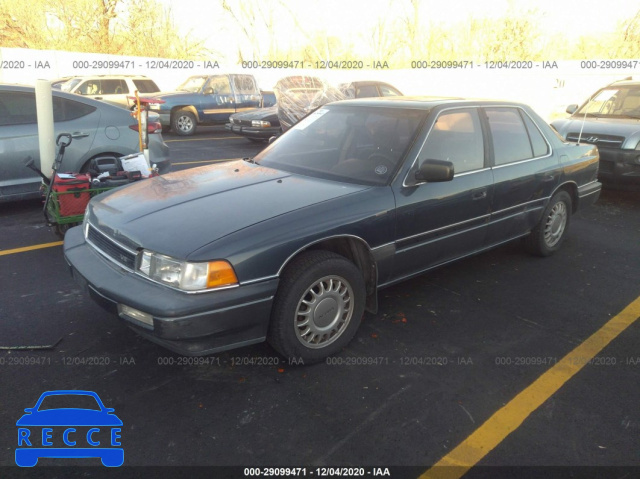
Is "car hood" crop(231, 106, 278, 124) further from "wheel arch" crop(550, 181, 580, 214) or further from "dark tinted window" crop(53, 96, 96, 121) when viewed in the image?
"wheel arch" crop(550, 181, 580, 214)

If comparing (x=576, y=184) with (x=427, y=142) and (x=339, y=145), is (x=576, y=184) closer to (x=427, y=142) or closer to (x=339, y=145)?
(x=427, y=142)

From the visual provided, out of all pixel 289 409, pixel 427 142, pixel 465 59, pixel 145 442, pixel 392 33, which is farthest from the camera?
pixel 392 33

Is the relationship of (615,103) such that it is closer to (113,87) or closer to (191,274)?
(191,274)

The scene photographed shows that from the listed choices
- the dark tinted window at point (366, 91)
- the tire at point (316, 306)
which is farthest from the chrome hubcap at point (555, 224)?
the dark tinted window at point (366, 91)

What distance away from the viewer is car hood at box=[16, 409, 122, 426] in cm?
273

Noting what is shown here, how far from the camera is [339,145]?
4.16 meters

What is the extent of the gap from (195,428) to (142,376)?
0.61m

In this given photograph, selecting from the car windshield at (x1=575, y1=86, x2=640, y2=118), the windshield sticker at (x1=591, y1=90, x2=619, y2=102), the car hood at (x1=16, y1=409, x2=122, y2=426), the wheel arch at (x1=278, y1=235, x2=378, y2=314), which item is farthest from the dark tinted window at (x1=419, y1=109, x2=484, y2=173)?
the windshield sticker at (x1=591, y1=90, x2=619, y2=102)

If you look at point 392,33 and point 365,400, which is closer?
point 365,400

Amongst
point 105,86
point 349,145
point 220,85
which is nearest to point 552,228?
point 349,145

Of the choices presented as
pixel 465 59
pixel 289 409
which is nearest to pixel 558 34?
pixel 465 59

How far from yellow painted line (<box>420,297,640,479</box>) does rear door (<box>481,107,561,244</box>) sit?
1.16 metres

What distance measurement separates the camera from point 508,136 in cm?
462

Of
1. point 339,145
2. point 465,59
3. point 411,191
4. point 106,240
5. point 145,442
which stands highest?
point 465,59
